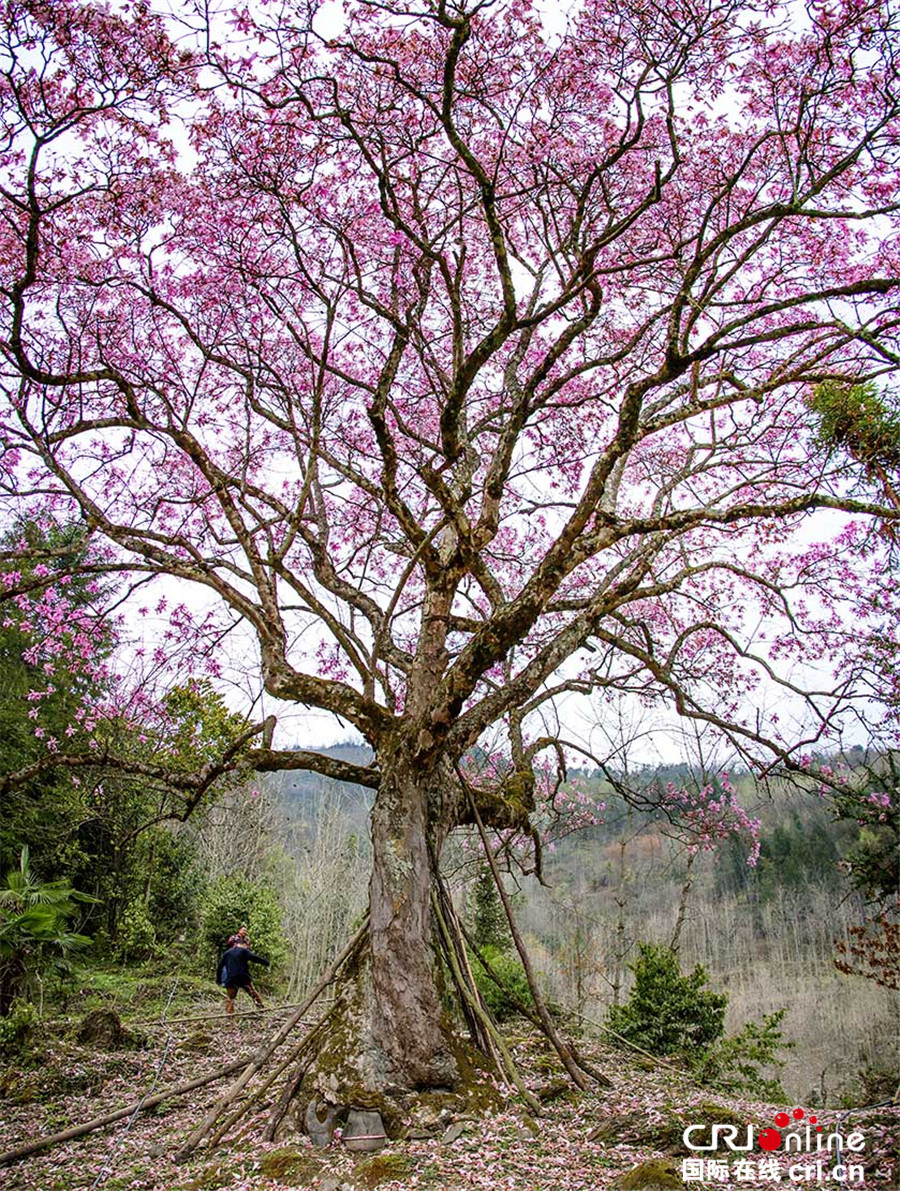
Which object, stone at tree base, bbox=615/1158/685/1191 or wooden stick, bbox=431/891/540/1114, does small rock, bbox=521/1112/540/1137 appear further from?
stone at tree base, bbox=615/1158/685/1191

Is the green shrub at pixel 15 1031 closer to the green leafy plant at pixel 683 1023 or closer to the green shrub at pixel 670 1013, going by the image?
the green shrub at pixel 670 1013

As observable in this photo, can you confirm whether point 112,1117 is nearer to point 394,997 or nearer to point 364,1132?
point 364,1132

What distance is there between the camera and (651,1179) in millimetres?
3225

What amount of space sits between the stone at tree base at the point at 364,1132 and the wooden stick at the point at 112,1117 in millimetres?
2219

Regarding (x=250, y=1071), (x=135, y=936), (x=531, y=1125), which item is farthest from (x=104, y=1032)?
(x=135, y=936)

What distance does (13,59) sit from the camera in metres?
4.26

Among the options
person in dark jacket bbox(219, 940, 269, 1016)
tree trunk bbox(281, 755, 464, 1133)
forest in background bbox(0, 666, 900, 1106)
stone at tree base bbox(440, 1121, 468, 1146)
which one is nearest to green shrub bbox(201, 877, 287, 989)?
forest in background bbox(0, 666, 900, 1106)

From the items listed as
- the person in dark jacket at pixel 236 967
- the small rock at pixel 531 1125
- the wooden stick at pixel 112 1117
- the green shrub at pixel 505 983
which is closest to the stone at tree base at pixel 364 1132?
the small rock at pixel 531 1125

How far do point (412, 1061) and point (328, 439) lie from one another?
226 inches

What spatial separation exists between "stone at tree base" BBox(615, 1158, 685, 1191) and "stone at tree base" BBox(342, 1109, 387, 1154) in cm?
150

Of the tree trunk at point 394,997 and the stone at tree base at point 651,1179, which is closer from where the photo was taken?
the stone at tree base at point 651,1179

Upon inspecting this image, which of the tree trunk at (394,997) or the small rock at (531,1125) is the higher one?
the tree trunk at (394,997)

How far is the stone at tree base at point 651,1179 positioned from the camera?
319 centimetres

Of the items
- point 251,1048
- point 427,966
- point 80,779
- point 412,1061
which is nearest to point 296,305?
point 427,966
